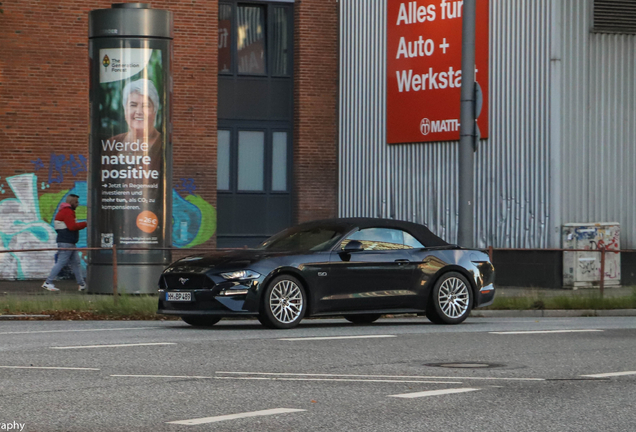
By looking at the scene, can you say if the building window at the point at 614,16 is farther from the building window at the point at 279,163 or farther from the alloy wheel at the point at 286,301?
the alloy wheel at the point at 286,301

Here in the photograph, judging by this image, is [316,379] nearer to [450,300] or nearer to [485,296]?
[450,300]

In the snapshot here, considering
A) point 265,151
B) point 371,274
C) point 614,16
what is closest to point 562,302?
point 371,274

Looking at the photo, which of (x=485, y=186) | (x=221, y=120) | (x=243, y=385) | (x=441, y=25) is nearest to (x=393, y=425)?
(x=243, y=385)

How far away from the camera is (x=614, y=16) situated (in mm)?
24578

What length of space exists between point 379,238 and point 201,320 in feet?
8.35

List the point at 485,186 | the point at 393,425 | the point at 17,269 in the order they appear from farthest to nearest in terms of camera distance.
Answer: the point at 485,186
the point at 17,269
the point at 393,425

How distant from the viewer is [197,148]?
90.4 ft

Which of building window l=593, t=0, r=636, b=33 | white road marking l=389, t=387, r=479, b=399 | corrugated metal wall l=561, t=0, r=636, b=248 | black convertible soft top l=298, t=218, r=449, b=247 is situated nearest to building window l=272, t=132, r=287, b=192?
corrugated metal wall l=561, t=0, r=636, b=248

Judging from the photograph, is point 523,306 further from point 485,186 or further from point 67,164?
point 67,164

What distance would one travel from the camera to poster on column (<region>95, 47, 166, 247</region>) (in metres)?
19.6

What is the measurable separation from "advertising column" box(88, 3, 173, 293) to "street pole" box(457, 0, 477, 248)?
5.20 metres

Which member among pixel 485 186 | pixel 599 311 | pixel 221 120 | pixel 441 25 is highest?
pixel 441 25

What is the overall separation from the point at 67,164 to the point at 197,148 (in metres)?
3.19

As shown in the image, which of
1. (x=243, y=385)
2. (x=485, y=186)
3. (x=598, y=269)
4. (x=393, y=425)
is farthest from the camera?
(x=485, y=186)
